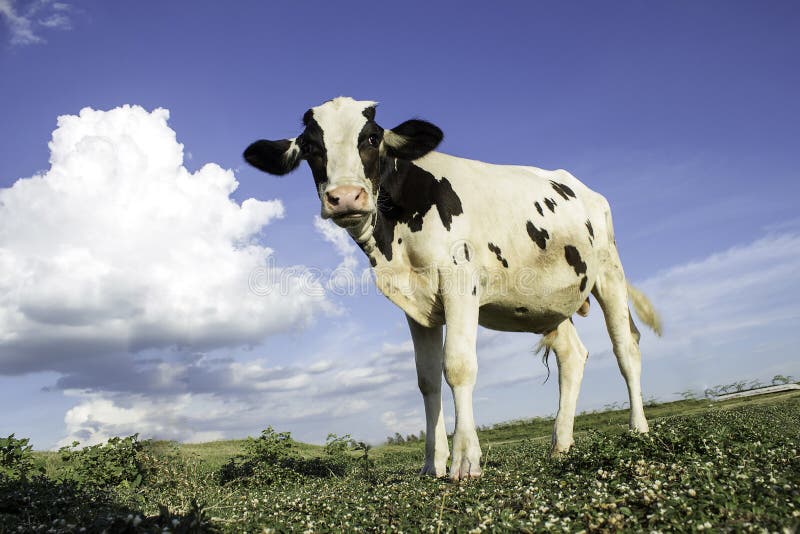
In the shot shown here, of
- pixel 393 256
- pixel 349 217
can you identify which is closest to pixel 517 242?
pixel 393 256

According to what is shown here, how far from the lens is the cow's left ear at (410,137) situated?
8555 mm

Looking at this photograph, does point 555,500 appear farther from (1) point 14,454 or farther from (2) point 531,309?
(1) point 14,454

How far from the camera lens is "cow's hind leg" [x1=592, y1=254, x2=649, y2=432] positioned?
36.3ft

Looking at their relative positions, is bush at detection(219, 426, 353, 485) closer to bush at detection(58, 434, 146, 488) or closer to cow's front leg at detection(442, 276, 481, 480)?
bush at detection(58, 434, 146, 488)

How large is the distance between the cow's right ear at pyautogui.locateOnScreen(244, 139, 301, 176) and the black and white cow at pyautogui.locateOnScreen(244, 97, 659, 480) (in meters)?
0.02

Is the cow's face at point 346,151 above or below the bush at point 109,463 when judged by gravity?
above

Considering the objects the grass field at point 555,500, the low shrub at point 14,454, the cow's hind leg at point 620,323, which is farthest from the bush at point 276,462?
the cow's hind leg at point 620,323

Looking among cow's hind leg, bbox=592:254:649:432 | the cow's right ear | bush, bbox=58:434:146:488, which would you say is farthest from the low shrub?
cow's hind leg, bbox=592:254:649:432

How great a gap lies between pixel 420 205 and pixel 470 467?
3.42 metres

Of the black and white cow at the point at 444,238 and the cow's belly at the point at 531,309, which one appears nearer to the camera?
the black and white cow at the point at 444,238

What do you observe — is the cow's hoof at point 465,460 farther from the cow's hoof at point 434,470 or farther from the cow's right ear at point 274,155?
the cow's right ear at point 274,155

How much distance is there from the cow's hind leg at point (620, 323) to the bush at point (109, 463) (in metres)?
9.57

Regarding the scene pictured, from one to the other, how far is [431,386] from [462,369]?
4.43ft

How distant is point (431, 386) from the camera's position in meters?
8.55
